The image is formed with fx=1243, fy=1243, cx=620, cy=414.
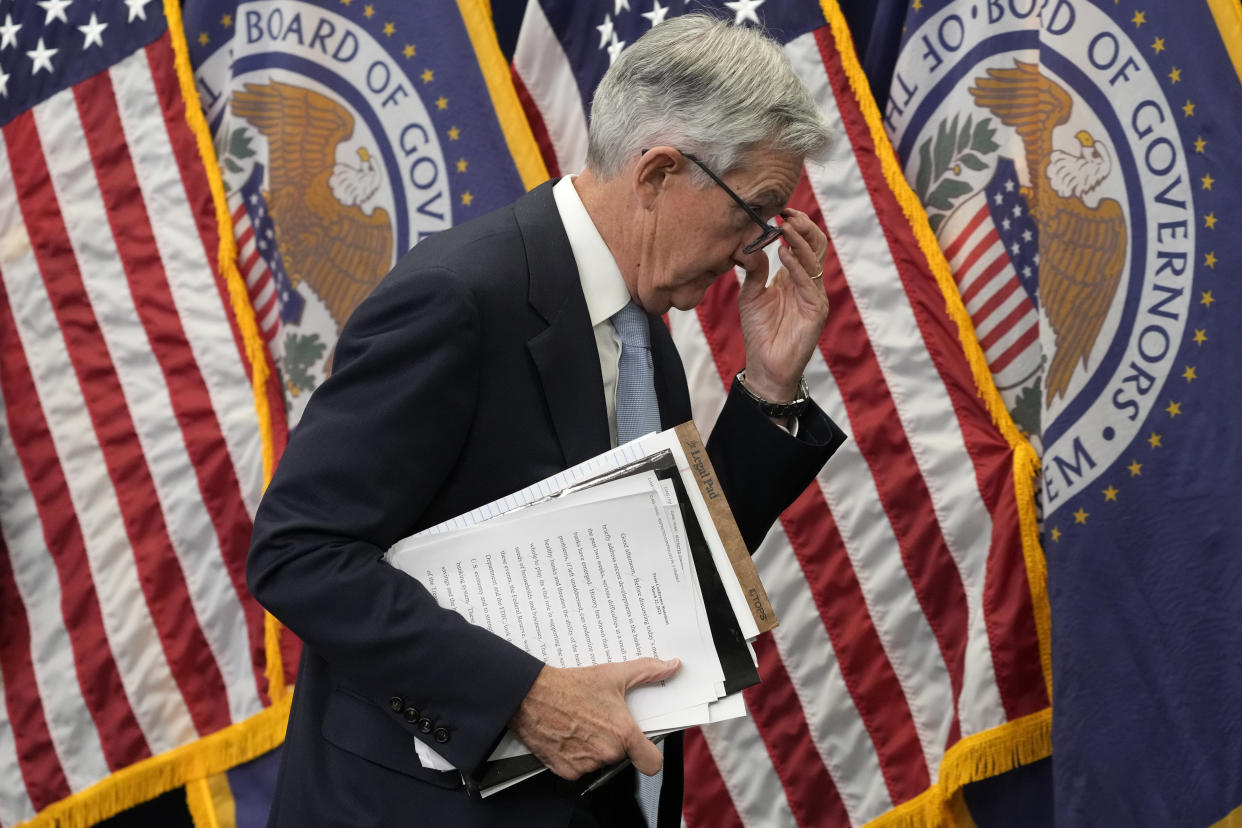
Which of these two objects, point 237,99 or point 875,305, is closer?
point 875,305

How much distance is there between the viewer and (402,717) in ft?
3.63

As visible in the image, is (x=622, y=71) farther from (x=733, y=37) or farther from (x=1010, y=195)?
(x=1010, y=195)

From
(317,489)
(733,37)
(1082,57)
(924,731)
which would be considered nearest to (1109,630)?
(924,731)

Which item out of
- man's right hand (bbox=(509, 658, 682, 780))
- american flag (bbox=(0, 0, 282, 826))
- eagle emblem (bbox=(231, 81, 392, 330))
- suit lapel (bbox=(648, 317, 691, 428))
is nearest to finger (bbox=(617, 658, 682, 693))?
man's right hand (bbox=(509, 658, 682, 780))

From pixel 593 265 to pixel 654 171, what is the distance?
11 centimetres

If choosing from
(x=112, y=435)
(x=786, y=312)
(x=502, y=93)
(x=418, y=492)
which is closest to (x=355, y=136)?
(x=502, y=93)

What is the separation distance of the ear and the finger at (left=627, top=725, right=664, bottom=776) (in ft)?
1.66

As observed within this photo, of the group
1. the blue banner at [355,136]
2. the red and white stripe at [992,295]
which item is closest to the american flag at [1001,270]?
the red and white stripe at [992,295]

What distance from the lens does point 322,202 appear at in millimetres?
2543

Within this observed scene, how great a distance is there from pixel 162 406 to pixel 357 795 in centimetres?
176

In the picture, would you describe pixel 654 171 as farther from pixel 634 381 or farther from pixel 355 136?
pixel 355 136

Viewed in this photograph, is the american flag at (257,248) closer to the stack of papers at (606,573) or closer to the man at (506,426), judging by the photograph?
the man at (506,426)

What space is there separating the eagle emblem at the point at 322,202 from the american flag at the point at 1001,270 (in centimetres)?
113

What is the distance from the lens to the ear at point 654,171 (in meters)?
1.19
